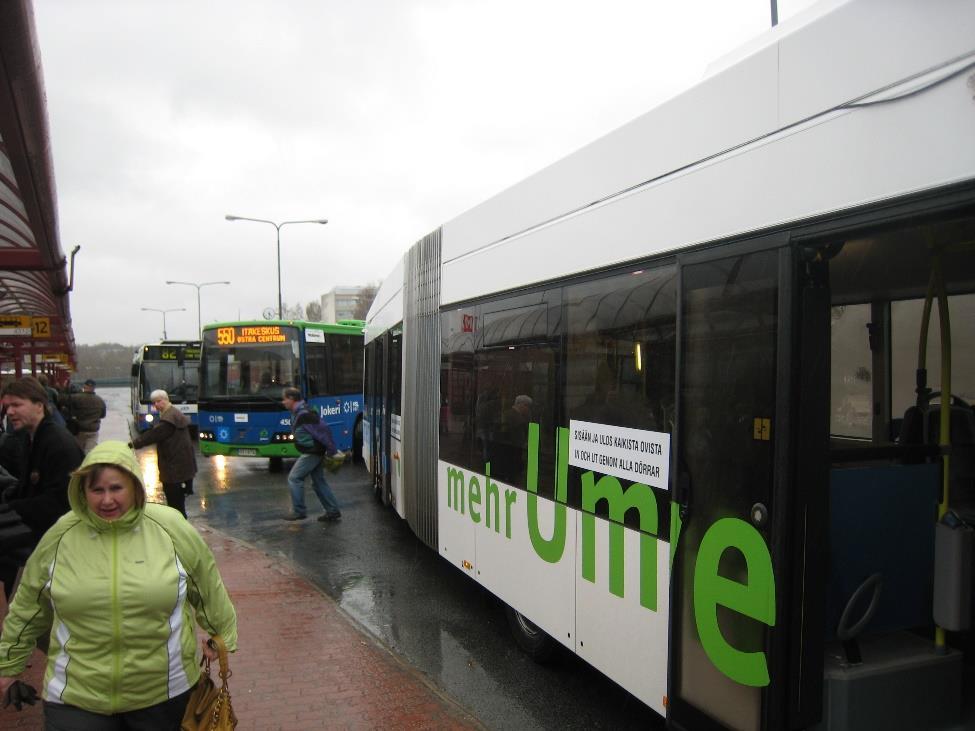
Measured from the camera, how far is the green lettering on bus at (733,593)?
2656mm

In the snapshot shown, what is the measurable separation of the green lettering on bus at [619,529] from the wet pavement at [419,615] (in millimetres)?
1114

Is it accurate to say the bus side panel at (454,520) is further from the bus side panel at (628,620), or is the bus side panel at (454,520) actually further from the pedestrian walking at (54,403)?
the pedestrian walking at (54,403)

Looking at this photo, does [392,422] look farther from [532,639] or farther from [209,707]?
[209,707]

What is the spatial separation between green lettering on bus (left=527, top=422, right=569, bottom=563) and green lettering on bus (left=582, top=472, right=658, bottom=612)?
0.73ft

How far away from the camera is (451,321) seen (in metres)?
5.85

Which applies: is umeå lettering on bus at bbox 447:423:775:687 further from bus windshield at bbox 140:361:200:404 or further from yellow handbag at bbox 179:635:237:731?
bus windshield at bbox 140:361:200:404

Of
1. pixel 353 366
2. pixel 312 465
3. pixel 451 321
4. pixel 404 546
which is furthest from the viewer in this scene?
pixel 353 366

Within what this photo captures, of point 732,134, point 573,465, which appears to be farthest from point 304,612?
point 732,134

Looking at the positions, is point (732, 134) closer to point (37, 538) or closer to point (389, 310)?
point (37, 538)

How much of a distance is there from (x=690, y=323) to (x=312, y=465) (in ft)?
25.3

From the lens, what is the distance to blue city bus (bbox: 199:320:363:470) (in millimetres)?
14875

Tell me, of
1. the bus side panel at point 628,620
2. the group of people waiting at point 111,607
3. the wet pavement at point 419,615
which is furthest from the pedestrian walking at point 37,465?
the bus side panel at point 628,620

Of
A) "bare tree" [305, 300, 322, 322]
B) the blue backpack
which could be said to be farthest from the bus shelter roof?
"bare tree" [305, 300, 322, 322]

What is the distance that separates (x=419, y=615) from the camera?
6.15 metres
